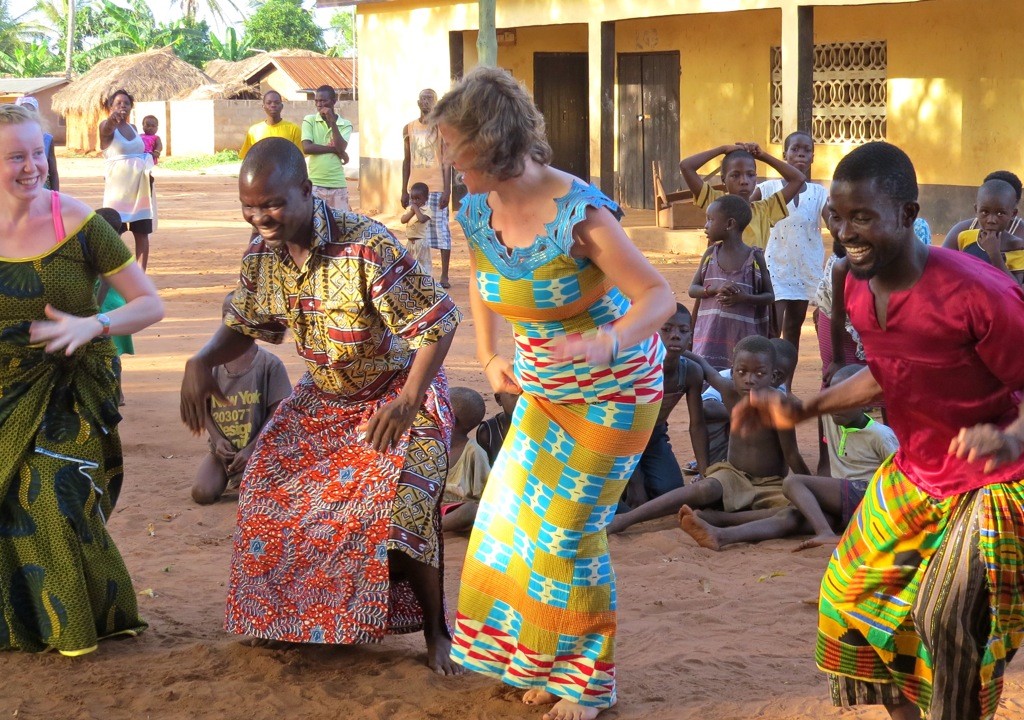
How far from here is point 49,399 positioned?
4.31 meters

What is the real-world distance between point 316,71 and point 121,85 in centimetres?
850

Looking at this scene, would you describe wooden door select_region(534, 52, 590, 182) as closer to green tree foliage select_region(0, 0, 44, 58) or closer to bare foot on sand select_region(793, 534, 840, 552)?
bare foot on sand select_region(793, 534, 840, 552)

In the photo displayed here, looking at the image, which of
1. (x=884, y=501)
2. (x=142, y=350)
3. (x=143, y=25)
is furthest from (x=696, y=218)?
(x=143, y=25)

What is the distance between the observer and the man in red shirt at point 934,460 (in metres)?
2.91

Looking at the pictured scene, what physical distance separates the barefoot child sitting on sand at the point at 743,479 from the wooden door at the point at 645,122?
13.9 meters

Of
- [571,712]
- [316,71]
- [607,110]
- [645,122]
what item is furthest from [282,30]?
[571,712]

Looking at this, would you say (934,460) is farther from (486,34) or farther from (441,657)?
(486,34)

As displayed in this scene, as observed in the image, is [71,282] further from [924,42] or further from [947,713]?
[924,42]

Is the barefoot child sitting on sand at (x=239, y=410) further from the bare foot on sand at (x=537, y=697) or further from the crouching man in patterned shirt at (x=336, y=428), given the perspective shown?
the bare foot on sand at (x=537, y=697)

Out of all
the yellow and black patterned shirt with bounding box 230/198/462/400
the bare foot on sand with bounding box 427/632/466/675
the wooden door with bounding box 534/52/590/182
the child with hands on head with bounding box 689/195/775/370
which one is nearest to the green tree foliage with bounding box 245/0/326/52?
the wooden door with bounding box 534/52/590/182

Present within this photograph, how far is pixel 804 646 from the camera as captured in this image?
4.49 metres

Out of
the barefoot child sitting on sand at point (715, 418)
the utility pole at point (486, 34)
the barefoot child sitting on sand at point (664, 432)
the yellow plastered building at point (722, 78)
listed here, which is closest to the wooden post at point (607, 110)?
the yellow plastered building at point (722, 78)

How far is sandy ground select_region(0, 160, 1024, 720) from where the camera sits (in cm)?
398

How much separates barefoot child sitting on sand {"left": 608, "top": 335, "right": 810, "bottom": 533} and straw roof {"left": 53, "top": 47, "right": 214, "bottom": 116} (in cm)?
3993
